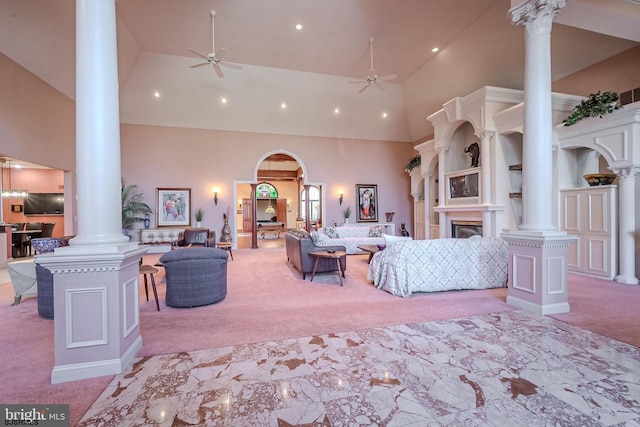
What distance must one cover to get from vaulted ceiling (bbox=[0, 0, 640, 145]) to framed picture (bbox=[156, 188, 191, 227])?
7.41 feet

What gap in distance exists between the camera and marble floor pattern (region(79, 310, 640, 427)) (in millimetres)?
1742

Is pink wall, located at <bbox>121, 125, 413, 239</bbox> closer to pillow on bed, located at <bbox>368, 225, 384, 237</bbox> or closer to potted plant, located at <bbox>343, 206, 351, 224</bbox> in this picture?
potted plant, located at <bbox>343, 206, 351, 224</bbox>

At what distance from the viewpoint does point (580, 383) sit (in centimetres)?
206

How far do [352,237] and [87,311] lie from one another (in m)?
7.01

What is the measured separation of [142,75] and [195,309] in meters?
7.67

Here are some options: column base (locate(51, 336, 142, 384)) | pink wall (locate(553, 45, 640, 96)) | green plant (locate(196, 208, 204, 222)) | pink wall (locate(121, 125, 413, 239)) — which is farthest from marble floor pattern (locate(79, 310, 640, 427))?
pink wall (locate(121, 125, 413, 239))

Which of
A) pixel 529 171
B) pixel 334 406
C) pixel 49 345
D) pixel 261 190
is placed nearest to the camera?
pixel 334 406

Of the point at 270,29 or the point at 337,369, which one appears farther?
the point at 270,29

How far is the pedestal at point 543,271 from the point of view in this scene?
3363mm

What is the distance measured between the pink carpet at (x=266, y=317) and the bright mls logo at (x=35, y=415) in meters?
0.06

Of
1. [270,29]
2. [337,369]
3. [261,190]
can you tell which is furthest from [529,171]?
[261,190]

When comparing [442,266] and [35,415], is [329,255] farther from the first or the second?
[35,415]

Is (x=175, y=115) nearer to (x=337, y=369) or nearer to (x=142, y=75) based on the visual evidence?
(x=142, y=75)

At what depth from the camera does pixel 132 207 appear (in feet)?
29.2
